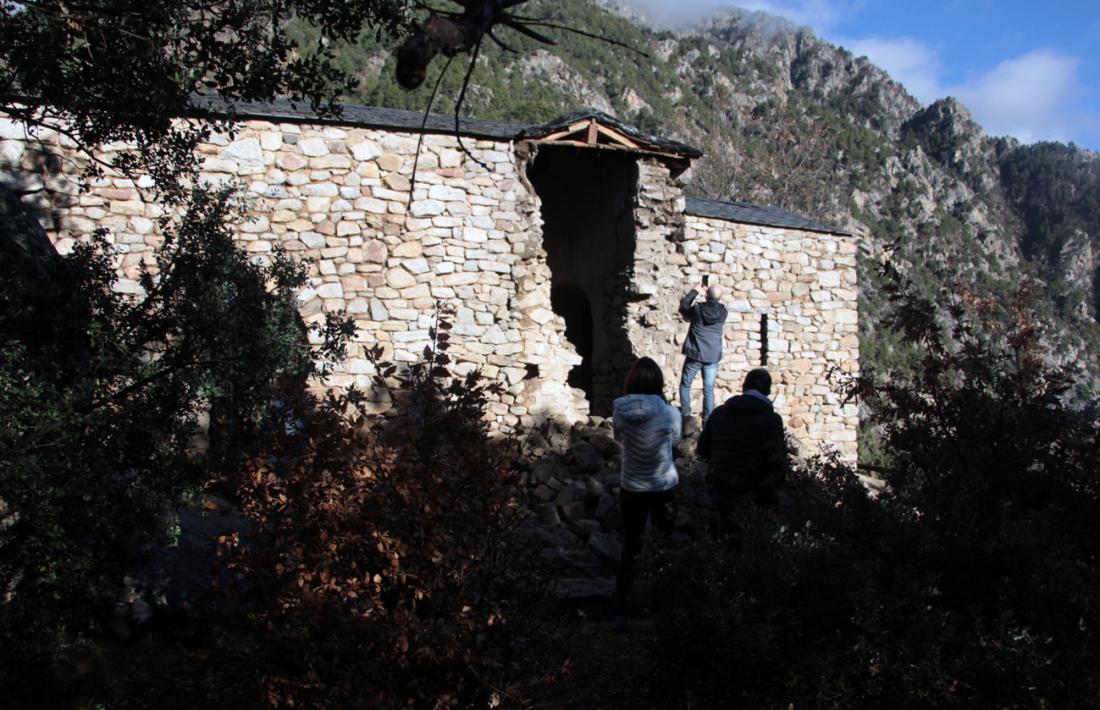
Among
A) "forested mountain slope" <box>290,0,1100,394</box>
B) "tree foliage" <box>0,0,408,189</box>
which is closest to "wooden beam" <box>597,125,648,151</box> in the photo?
"tree foliage" <box>0,0,408,189</box>

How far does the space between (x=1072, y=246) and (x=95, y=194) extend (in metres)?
56.6

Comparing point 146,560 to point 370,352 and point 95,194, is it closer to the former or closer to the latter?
point 370,352

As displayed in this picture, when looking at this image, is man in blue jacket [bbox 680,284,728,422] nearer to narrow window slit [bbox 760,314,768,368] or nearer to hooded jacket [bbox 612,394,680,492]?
narrow window slit [bbox 760,314,768,368]

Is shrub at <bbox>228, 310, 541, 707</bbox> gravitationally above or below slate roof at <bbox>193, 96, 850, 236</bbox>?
below

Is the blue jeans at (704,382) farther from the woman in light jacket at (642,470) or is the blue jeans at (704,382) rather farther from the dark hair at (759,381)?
the woman in light jacket at (642,470)

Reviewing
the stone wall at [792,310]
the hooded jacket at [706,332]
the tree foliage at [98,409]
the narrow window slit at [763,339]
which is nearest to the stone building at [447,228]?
the stone wall at [792,310]

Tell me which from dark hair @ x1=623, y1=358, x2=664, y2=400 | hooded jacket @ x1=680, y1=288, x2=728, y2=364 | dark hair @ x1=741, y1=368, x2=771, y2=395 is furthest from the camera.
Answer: hooded jacket @ x1=680, y1=288, x2=728, y2=364

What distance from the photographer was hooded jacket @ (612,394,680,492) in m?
4.93

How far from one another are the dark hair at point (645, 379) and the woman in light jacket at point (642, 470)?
4 centimetres

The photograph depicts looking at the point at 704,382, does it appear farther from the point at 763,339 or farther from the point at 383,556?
the point at 383,556

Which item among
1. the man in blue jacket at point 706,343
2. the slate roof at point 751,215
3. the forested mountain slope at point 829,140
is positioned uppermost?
the forested mountain slope at point 829,140

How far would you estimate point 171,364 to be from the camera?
3.95 meters

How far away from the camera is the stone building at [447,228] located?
8.48 meters

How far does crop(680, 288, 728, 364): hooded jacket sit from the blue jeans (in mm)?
70
